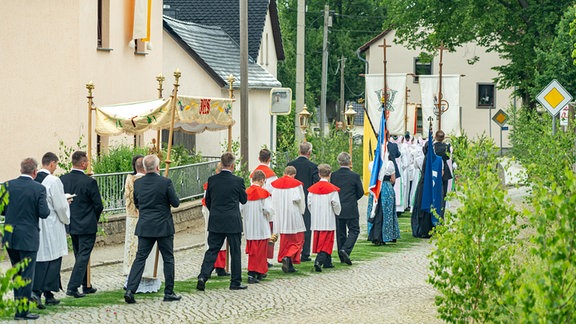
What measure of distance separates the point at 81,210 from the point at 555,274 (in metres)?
8.16

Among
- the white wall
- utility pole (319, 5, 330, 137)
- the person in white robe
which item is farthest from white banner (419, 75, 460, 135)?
the person in white robe

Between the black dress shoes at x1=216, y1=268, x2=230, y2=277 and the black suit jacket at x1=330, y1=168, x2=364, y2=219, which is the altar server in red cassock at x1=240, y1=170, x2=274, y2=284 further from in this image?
the black suit jacket at x1=330, y1=168, x2=364, y2=219


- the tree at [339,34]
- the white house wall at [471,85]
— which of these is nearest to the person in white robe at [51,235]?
the white house wall at [471,85]

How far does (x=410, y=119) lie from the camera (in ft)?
118

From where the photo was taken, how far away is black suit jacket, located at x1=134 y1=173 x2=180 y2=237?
522 inches

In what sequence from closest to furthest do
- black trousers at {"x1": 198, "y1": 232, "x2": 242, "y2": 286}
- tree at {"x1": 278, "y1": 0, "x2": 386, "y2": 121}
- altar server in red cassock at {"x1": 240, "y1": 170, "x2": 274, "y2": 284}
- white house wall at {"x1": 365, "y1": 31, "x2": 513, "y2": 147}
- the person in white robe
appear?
the person in white robe < black trousers at {"x1": 198, "y1": 232, "x2": 242, "y2": 286} < altar server in red cassock at {"x1": 240, "y1": 170, "x2": 274, "y2": 284} < white house wall at {"x1": 365, "y1": 31, "x2": 513, "y2": 147} < tree at {"x1": 278, "y1": 0, "x2": 386, "y2": 121}

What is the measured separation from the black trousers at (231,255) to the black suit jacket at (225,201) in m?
0.12

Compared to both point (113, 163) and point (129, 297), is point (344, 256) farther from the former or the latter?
point (113, 163)

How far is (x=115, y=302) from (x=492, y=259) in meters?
5.47

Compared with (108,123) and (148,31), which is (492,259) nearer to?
(108,123)

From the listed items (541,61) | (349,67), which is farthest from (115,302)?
(349,67)

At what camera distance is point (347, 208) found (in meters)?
17.1

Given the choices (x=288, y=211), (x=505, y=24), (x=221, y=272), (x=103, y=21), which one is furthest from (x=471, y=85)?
(x=221, y=272)

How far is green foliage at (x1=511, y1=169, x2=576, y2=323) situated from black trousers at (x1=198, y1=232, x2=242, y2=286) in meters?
7.56
